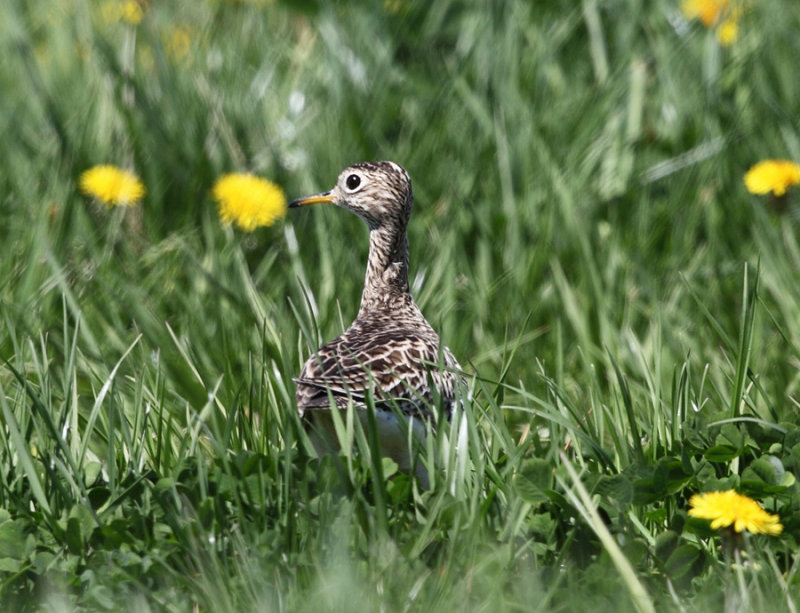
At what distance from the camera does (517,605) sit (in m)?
2.55

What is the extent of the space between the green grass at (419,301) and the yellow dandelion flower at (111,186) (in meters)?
0.07

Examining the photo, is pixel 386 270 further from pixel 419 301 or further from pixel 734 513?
pixel 734 513

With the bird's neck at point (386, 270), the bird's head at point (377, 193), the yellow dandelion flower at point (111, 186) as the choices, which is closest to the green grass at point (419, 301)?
the yellow dandelion flower at point (111, 186)

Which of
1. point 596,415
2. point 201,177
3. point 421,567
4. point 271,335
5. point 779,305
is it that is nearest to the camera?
point 421,567

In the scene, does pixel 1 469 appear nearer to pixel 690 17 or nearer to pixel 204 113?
pixel 204 113

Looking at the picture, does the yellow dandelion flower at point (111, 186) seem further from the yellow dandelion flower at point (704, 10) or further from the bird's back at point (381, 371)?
the yellow dandelion flower at point (704, 10)

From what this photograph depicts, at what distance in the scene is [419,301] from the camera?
4707 mm

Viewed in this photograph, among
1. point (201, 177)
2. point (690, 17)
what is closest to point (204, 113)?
point (201, 177)

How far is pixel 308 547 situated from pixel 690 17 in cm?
432

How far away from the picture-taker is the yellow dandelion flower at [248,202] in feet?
16.1

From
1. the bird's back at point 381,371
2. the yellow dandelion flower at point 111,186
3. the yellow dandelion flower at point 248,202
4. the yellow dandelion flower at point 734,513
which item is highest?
the yellow dandelion flower at point 111,186

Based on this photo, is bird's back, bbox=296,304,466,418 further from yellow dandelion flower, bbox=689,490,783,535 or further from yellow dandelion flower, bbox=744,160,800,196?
yellow dandelion flower, bbox=744,160,800,196

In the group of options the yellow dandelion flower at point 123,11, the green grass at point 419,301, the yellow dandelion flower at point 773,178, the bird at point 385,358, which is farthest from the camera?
the yellow dandelion flower at point 123,11

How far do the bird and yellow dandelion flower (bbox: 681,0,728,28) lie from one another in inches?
97.0
